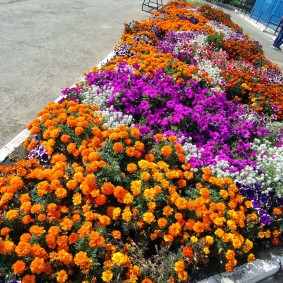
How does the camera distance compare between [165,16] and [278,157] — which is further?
[165,16]

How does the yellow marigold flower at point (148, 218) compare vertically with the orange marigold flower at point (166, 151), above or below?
below

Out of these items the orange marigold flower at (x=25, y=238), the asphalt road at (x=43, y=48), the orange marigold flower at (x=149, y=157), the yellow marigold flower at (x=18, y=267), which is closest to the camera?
the yellow marigold flower at (x=18, y=267)

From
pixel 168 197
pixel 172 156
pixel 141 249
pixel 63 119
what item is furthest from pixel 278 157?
pixel 63 119

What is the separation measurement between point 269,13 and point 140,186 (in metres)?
24.7

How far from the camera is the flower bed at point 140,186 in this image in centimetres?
285

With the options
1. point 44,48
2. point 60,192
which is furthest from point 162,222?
point 44,48

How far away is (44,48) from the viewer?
8117 millimetres

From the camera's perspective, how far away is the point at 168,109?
16.9 ft

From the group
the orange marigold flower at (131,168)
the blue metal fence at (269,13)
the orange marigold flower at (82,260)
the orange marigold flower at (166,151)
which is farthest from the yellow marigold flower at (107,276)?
the blue metal fence at (269,13)

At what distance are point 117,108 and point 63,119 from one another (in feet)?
4.20

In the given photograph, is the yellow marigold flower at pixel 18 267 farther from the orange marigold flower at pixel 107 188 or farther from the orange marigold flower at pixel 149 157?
the orange marigold flower at pixel 149 157

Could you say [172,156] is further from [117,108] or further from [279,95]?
[279,95]

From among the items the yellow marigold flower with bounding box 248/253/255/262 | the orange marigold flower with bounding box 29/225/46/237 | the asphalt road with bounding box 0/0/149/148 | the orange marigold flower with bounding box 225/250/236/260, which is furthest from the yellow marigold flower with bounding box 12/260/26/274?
the asphalt road with bounding box 0/0/149/148

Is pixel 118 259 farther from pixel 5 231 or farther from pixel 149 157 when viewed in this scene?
pixel 149 157
